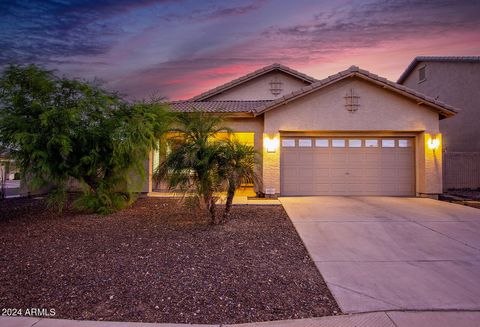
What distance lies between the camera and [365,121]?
11070 millimetres

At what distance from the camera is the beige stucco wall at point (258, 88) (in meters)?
16.1

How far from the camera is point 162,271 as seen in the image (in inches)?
168

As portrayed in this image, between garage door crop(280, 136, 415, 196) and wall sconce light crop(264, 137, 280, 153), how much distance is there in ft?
1.89

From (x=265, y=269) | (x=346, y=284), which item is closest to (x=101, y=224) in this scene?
(x=265, y=269)

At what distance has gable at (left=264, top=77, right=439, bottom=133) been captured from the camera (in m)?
11.1

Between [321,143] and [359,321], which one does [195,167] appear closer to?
[359,321]

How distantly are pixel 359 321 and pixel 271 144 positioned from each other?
27.6ft

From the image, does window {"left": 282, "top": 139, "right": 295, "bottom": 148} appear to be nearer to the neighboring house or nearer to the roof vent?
the roof vent

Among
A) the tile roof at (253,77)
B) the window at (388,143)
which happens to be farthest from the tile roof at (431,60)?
the window at (388,143)

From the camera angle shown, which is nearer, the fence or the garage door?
the garage door

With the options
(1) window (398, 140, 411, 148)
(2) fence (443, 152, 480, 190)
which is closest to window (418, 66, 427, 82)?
(2) fence (443, 152, 480, 190)

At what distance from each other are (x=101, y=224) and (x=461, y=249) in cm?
800

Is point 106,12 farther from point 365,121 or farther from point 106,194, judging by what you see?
point 365,121

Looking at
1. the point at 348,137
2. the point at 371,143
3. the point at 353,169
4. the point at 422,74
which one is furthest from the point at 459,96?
the point at 353,169
